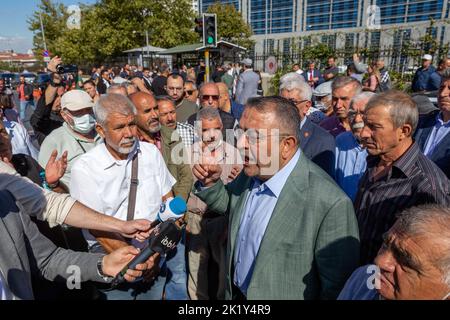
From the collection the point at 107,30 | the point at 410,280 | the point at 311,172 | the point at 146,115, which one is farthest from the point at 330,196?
the point at 107,30

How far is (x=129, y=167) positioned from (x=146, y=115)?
3.65 feet

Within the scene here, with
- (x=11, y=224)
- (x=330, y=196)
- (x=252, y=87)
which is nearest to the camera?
(x=11, y=224)

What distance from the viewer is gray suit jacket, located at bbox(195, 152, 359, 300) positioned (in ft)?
5.83

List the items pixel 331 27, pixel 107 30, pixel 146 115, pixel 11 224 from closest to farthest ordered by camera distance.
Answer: pixel 11 224 < pixel 146 115 < pixel 107 30 < pixel 331 27

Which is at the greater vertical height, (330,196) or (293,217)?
(330,196)

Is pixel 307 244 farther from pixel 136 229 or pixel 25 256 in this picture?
pixel 25 256

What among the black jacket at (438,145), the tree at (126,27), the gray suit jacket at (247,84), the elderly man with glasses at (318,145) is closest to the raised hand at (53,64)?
the elderly man with glasses at (318,145)

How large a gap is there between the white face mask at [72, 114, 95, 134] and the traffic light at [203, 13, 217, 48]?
5664 millimetres

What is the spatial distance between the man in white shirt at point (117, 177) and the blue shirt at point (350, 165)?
1772 millimetres

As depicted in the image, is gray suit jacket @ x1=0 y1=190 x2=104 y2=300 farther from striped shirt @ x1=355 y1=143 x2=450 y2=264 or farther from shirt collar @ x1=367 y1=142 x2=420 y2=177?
shirt collar @ x1=367 y1=142 x2=420 y2=177

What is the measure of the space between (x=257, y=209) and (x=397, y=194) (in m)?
0.91
